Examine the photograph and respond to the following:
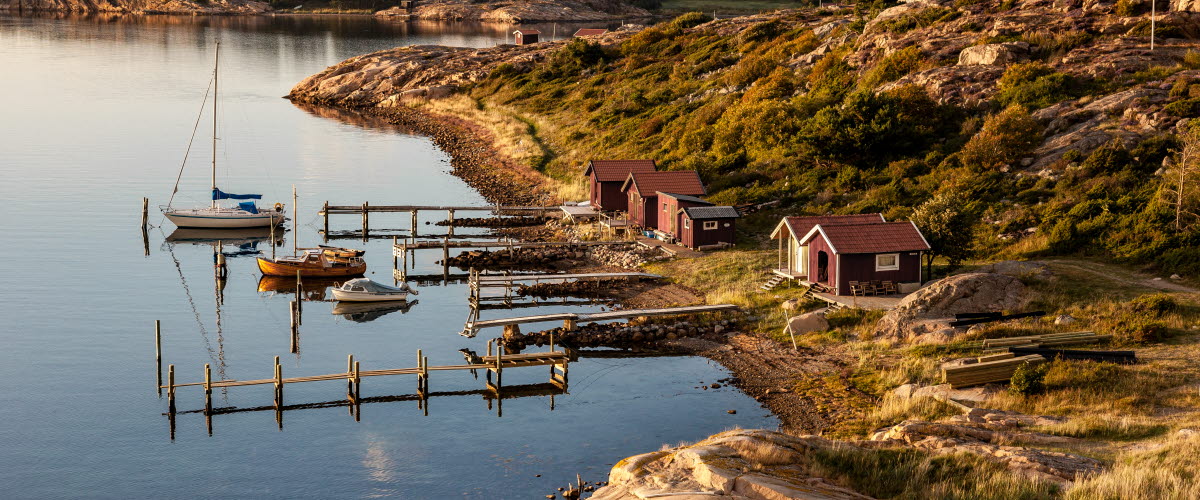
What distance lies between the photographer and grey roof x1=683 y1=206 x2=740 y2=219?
67.8 m

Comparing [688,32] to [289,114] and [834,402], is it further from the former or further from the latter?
[834,402]

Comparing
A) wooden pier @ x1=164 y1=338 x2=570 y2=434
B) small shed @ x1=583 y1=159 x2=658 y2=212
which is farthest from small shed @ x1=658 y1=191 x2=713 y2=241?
wooden pier @ x1=164 y1=338 x2=570 y2=434

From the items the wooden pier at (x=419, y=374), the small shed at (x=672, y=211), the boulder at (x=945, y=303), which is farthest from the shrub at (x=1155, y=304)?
the small shed at (x=672, y=211)

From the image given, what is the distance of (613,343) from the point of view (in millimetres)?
54500

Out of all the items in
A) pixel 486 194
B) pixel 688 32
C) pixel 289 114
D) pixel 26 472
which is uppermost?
pixel 688 32

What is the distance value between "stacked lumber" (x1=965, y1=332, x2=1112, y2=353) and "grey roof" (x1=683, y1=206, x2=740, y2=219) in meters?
23.9

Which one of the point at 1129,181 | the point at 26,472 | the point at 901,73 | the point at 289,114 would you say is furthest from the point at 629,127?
the point at 26,472

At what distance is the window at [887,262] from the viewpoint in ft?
180

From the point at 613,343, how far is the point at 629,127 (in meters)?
58.1

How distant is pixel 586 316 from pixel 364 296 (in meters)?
15.1

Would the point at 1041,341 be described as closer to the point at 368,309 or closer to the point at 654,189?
the point at 654,189

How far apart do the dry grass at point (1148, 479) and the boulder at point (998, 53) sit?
6009 centimetres

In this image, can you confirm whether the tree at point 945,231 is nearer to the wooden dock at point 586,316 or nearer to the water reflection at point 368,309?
the wooden dock at point 586,316

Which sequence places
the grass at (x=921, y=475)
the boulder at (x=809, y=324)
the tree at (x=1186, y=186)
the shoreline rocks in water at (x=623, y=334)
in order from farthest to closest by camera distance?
the tree at (x=1186, y=186), the shoreline rocks in water at (x=623, y=334), the boulder at (x=809, y=324), the grass at (x=921, y=475)
